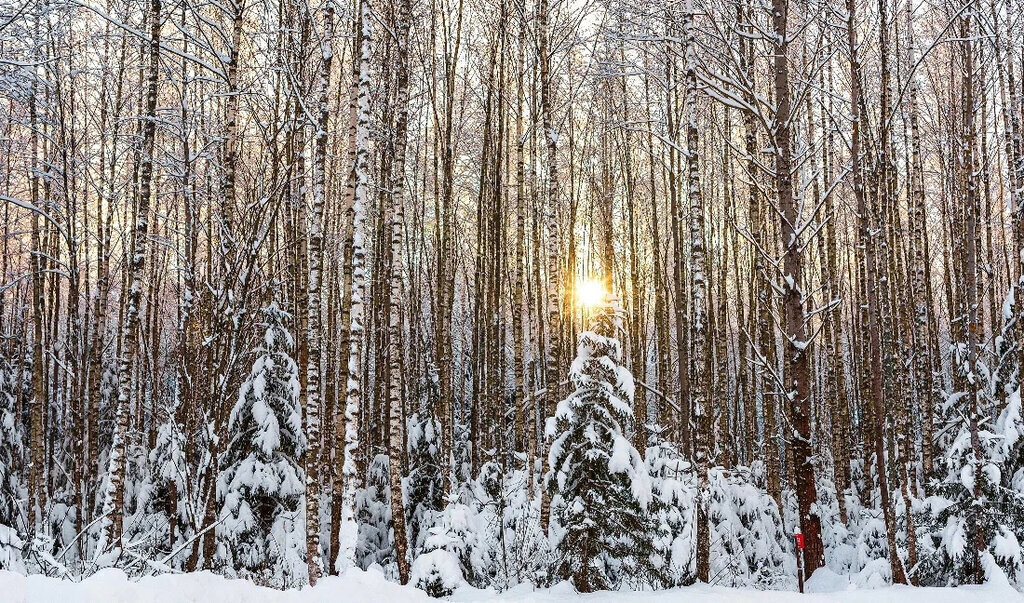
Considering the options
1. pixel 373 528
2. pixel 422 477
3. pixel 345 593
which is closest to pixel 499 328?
pixel 422 477

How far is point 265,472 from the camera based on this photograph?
1073 centimetres

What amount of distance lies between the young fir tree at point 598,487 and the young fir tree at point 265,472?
15.8ft

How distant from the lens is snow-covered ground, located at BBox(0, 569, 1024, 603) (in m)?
4.51

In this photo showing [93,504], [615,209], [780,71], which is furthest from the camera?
[615,209]

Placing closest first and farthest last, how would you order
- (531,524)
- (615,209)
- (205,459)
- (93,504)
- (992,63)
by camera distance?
1. (205,459)
2. (531,524)
3. (992,63)
4. (93,504)
5. (615,209)

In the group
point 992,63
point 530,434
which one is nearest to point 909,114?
point 992,63

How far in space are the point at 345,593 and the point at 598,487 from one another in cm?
301

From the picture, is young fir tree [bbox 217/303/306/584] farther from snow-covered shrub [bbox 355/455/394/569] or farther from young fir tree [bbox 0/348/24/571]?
young fir tree [bbox 0/348/24/571]

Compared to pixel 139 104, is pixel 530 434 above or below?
below

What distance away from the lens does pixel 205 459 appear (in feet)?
33.0

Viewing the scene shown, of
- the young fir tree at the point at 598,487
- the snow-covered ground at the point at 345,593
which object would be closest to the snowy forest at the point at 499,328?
the young fir tree at the point at 598,487

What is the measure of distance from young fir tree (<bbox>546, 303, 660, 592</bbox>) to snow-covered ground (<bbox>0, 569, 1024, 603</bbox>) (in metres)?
0.45

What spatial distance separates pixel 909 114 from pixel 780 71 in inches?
346

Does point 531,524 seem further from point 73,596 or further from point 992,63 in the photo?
point 992,63
